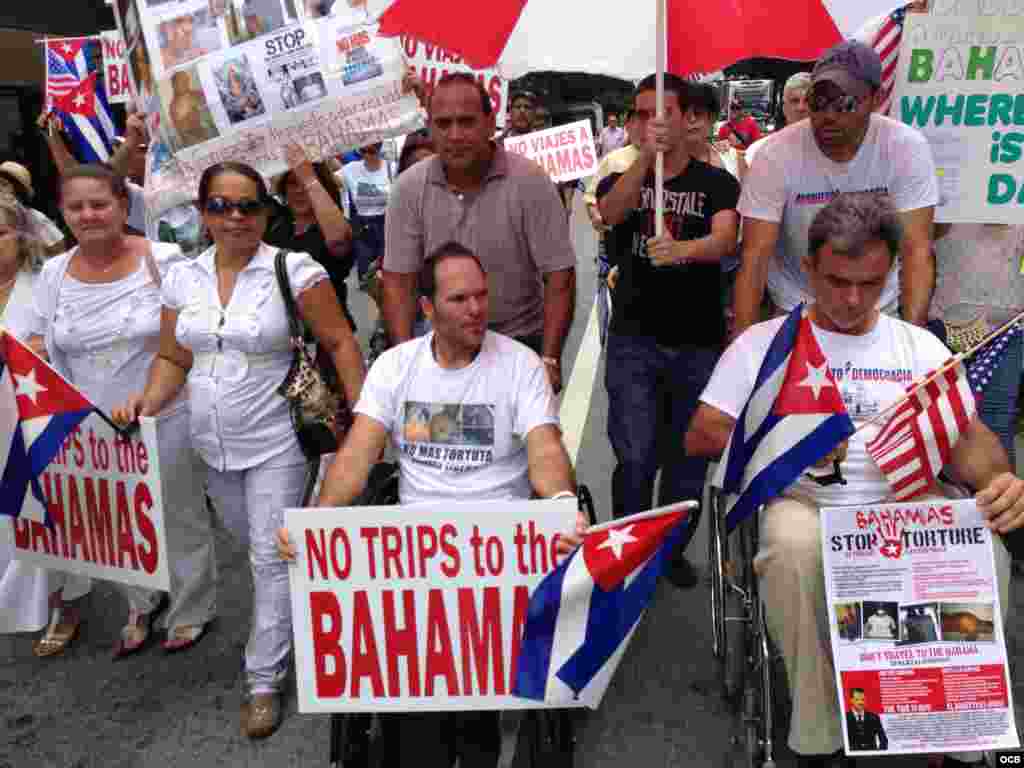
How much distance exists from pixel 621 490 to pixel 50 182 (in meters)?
10.3

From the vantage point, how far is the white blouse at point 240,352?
3.13 m

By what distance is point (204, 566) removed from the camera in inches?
146

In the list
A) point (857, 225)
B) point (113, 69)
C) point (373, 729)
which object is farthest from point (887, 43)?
point (113, 69)

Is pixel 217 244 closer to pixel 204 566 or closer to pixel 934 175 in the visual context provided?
pixel 204 566

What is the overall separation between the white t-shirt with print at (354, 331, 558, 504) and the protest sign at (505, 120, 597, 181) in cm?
603

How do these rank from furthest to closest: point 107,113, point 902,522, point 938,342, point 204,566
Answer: point 107,113, point 204,566, point 938,342, point 902,522

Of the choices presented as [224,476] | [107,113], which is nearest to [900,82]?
[224,476]

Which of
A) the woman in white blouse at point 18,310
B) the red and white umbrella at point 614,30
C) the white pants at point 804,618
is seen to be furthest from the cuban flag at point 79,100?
the white pants at point 804,618

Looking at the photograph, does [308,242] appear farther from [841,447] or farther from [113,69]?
[113,69]

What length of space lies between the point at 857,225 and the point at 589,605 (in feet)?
3.94

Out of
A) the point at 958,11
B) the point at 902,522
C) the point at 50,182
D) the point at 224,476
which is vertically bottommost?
the point at 50,182

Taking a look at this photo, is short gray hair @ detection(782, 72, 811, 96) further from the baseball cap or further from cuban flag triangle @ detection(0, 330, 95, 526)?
cuban flag triangle @ detection(0, 330, 95, 526)

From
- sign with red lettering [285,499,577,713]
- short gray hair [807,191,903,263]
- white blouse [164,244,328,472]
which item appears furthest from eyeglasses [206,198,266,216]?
short gray hair [807,191,903,263]

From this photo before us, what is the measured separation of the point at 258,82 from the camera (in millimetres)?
3461
